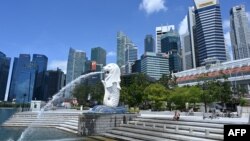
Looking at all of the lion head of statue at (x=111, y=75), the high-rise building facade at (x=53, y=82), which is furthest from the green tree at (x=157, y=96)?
the high-rise building facade at (x=53, y=82)

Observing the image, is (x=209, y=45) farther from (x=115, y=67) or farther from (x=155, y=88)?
(x=115, y=67)

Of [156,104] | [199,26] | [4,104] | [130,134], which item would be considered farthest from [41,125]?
[199,26]

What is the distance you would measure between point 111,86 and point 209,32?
162m

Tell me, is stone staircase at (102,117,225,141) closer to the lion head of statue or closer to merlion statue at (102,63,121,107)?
merlion statue at (102,63,121,107)

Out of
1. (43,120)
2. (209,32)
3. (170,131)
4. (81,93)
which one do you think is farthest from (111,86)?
(209,32)

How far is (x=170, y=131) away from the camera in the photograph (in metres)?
22.0

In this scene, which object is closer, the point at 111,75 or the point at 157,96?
the point at 111,75

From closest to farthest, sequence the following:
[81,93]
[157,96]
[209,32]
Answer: [157,96] → [81,93] → [209,32]

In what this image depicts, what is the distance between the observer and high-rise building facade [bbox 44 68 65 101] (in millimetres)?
179125

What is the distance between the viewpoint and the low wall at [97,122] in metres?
29.2

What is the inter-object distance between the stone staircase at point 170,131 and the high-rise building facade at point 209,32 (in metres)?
154

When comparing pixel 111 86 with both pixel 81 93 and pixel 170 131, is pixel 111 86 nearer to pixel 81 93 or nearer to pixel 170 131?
pixel 170 131

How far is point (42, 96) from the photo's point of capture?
7037 inches

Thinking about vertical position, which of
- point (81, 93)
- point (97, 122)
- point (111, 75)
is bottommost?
point (97, 122)
